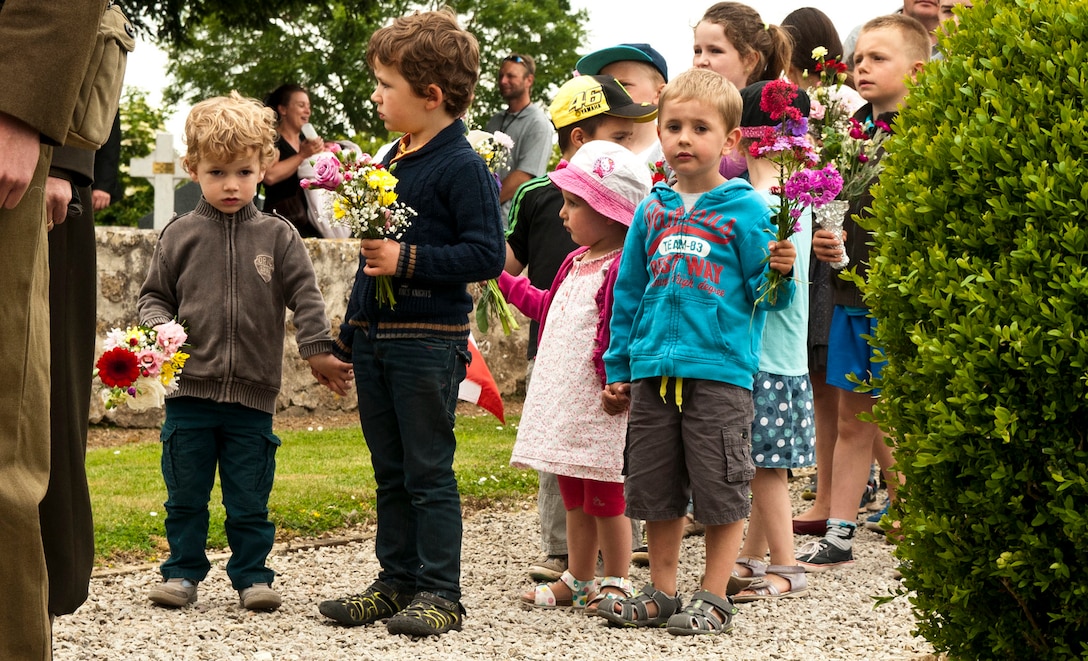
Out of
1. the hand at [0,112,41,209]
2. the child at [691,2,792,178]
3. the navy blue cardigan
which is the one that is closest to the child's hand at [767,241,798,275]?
the navy blue cardigan

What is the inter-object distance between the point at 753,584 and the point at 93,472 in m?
4.24

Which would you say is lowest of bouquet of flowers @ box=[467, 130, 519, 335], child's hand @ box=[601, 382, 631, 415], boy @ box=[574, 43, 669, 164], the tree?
child's hand @ box=[601, 382, 631, 415]

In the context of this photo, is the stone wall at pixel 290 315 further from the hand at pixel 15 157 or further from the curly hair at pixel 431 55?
the hand at pixel 15 157

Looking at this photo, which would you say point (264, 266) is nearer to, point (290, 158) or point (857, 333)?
point (857, 333)

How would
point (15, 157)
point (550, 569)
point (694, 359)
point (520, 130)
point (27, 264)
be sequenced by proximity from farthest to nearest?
point (520, 130), point (550, 569), point (694, 359), point (27, 264), point (15, 157)

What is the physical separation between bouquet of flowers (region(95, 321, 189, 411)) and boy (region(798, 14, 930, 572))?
284cm

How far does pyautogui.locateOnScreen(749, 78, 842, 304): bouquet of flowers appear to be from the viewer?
4617 millimetres

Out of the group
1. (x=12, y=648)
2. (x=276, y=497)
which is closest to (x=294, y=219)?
(x=276, y=497)

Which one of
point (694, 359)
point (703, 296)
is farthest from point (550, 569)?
point (703, 296)

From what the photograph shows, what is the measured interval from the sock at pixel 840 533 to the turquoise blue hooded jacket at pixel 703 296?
4.77 ft

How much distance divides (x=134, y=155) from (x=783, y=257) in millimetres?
18646

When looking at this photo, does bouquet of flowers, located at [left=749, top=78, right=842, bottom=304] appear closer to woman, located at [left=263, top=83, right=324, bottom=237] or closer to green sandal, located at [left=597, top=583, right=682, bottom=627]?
Answer: green sandal, located at [left=597, top=583, right=682, bottom=627]

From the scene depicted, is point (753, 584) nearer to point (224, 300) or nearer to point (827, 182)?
point (827, 182)

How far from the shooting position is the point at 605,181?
5184 mm
